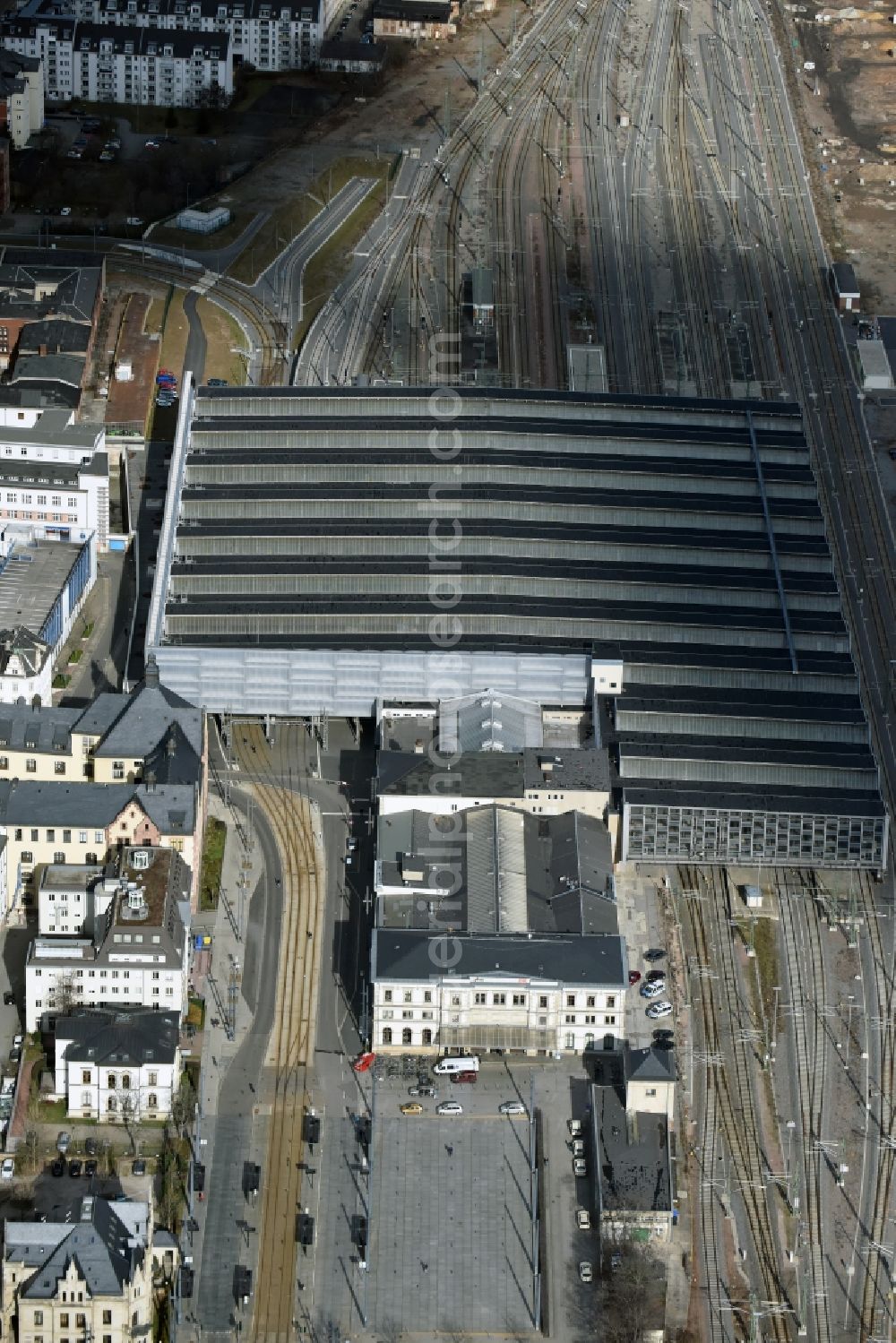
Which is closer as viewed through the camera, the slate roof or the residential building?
the residential building

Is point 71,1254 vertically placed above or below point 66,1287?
above

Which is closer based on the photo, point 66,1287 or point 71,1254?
point 66,1287

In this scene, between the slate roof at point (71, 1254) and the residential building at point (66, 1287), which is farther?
the slate roof at point (71, 1254)
